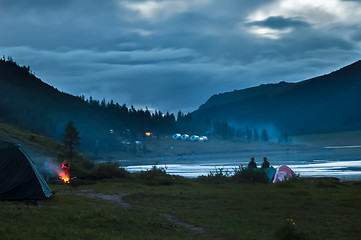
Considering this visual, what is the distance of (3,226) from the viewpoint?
40.1 feet

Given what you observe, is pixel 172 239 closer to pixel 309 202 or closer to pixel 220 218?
pixel 220 218

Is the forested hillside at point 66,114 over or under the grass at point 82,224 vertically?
over

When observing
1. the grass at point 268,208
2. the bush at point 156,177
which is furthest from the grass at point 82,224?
the bush at point 156,177

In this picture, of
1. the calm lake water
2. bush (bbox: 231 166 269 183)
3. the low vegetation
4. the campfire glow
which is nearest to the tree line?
the calm lake water

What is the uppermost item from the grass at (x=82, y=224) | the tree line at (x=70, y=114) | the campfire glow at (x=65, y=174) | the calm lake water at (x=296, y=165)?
the tree line at (x=70, y=114)

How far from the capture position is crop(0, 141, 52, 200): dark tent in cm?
1934

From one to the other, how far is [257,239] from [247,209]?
6.93 metres

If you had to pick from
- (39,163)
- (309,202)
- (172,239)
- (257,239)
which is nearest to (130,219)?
(172,239)

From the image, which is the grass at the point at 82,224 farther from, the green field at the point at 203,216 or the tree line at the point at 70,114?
the tree line at the point at 70,114

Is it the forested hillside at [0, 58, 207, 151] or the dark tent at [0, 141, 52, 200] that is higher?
the forested hillside at [0, 58, 207, 151]

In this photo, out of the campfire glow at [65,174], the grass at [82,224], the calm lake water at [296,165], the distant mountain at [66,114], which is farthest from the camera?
the distant mountain at [66,114]

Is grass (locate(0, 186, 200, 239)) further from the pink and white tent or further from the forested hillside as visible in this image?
the forested hillside

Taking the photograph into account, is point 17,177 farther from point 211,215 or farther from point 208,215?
point 211,215

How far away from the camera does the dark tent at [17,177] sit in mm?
19344
